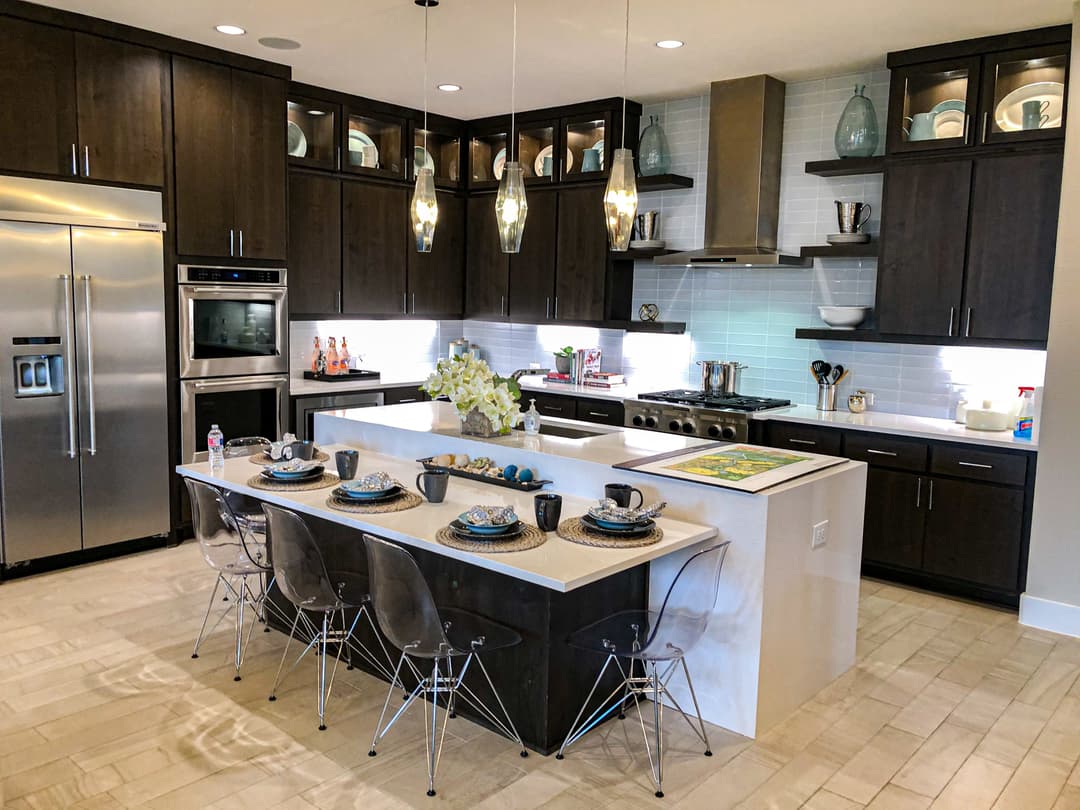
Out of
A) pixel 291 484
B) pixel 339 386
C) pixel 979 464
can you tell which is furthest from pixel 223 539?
pixel 979 464

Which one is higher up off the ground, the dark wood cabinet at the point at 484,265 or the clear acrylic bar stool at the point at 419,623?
the dark wood cabinet at the point at 484,265

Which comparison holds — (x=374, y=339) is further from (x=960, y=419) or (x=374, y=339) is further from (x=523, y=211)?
(x=960, y=419)

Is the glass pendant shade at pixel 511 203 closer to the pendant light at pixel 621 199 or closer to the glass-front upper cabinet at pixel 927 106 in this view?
the pendant light at pixel 621 199

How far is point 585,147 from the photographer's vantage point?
21.6ft

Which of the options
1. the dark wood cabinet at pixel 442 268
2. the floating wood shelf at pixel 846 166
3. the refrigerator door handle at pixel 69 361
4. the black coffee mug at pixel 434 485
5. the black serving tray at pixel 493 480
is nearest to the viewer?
the black coffee mug at pixel 434 485

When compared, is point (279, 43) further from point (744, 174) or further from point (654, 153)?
point (744, 174)

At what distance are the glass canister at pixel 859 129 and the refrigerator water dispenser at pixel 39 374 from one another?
468 cm

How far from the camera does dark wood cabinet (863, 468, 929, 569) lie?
4.80 meters

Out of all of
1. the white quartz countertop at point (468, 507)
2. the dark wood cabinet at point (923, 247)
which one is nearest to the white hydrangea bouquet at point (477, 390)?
the white quartz countertop at point (468, 507)

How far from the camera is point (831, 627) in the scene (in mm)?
3668

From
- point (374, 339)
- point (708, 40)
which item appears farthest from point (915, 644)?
point (374, 339)

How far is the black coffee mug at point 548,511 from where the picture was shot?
3082mm

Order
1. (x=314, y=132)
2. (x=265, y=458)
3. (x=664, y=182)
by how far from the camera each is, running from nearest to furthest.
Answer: (x=265, y=458) → (x=664, y=182) → (x=314, y=132)

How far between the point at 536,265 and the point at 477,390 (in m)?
3.06
